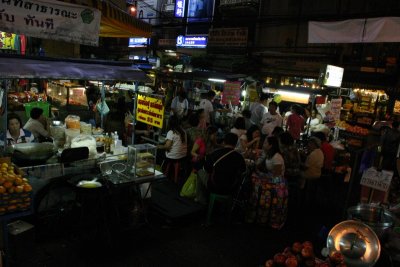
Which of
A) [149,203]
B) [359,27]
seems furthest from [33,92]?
[359,27]

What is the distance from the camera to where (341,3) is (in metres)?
14.9

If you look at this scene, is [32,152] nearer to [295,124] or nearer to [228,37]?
[295,124]

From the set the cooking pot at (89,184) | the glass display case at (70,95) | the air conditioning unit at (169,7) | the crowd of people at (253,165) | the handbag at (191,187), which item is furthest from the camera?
the air conditioning unit at (169,7)

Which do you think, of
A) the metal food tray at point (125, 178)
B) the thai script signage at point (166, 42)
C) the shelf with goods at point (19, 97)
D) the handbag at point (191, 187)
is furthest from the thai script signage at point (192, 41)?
the metal food tray at point (125, 178)

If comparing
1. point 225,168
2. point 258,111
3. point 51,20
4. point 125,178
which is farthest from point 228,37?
point 51,20

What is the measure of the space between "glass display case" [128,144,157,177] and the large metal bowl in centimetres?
145

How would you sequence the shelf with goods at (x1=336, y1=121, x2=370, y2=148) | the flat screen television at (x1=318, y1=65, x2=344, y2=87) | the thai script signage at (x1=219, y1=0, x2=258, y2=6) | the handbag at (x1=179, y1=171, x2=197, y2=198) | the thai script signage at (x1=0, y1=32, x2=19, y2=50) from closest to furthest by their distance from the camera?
1. the handbag at (x1=179, y1=171, x2=197, y2=198)
2. the flat screen television at (x1=318, y1=65, x2=344, y2=87)
3. the thai script signage at (x1=0, y1=32, x2=19, y2=50)
4. the shelf with goods at (x1=336, y1=121, x2=370, y2=148)
5. the thai script signage at (x1=219, y1=0, x2=258, y2=6)

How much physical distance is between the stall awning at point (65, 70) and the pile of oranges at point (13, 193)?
1424mm

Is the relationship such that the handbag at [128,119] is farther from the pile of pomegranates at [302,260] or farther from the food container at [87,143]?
the pile of pomegranates at [302,260]

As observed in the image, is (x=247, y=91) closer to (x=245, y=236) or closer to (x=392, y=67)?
(x=392, y=67)

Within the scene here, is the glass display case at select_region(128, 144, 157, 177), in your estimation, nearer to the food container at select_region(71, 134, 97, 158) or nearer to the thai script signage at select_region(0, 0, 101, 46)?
the food container at select_region(71, 134, 97, 158)

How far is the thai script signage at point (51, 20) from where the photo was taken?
4441mm

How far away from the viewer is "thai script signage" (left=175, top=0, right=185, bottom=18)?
71.0ft

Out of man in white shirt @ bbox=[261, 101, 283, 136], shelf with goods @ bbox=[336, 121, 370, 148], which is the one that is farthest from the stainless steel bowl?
shelf with goods @ bbox=[336, 121, 370, 148]
